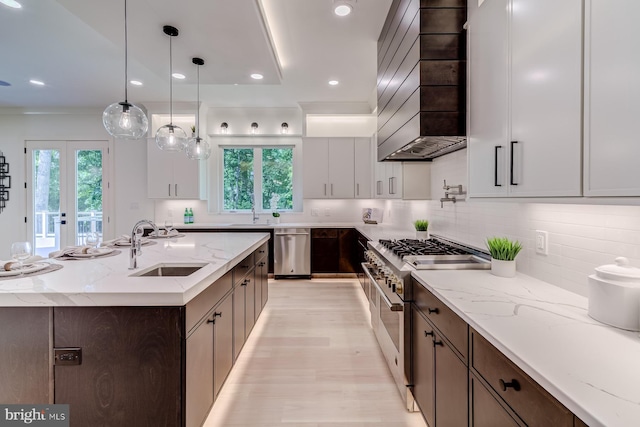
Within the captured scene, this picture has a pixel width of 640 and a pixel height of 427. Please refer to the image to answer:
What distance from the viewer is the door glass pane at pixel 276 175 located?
563cm

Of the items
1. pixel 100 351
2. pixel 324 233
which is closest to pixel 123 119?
pixel 100 351

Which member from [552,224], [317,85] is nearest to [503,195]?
[552,224]

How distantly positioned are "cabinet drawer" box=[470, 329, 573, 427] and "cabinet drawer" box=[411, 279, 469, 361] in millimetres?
73

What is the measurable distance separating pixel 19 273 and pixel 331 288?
3517 millimetres

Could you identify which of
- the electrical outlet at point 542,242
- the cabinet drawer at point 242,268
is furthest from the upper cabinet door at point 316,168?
the electrical outlet at point 542,242

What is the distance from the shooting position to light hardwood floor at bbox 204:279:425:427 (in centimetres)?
185

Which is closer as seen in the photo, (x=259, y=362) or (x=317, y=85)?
(x=259, y=362)

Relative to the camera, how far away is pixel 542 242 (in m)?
1.58

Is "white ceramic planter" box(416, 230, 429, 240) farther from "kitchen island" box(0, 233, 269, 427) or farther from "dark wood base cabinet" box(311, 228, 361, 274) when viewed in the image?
"kitchen island" box(0, 233, 269, 427)

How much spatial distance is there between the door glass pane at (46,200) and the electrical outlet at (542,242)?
7.06 metres

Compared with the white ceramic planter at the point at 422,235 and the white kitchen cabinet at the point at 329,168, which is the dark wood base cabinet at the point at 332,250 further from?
the white ceramic planter at the point at 422,235

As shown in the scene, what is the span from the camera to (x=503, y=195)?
145 cm

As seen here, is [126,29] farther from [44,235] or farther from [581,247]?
[44,235]

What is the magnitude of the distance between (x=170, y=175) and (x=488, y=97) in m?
4.99
